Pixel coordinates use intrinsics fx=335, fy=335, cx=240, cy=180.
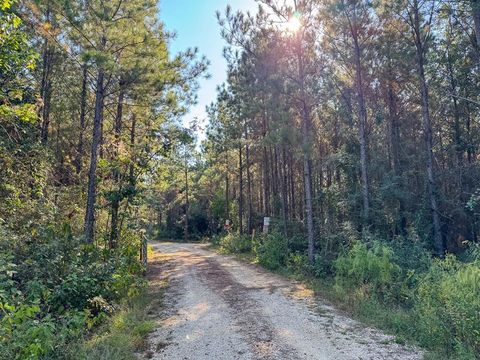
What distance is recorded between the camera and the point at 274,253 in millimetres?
13469

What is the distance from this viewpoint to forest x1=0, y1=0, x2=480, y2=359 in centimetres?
558

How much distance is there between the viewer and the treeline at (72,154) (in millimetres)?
5178

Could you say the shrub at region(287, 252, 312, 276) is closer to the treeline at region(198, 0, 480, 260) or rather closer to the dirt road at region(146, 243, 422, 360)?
the treeline at region(198, 0, 480, 260)

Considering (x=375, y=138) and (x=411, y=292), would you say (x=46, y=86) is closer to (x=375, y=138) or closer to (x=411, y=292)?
(x=411, y=292)

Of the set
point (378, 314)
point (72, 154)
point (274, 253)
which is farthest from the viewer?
point (274, 253)

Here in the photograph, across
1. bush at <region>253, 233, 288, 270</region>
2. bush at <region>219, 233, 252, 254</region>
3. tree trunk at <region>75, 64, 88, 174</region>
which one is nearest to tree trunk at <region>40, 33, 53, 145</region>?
tree trunk at <region>75, 64, 88, 174</region>

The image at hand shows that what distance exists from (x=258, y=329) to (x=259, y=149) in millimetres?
17125

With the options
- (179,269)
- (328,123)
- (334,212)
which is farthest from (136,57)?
(328,123)

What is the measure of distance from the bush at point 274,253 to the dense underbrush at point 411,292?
31.2 inches

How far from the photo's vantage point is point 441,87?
16266 millimetres

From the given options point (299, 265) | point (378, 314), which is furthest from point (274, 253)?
point (378, 314)

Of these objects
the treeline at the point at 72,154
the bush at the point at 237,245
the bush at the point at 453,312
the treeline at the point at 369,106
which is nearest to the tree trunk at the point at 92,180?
the treeline at the point at 72,154

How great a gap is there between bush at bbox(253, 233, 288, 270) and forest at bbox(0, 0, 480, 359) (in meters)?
0.06

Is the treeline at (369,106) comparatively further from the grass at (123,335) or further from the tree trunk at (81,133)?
the grass at (123,335)
